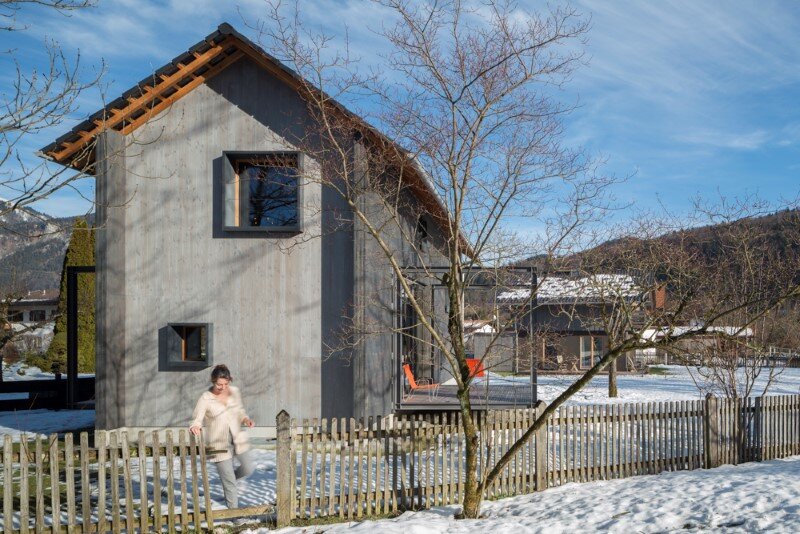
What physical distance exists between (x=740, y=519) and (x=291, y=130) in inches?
372

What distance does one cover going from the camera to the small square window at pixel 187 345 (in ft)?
Result: 39.2

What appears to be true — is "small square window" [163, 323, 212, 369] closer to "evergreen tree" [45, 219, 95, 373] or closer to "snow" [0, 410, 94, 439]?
"snow" [0, 410, 94, 439]

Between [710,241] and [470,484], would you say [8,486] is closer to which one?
[470,484]

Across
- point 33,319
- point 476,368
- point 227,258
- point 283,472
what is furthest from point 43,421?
point 33,319

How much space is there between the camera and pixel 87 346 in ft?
96.8

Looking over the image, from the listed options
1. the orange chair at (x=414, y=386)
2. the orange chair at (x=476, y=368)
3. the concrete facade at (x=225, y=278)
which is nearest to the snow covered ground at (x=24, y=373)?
the concrete facade at (x=225, y=278)

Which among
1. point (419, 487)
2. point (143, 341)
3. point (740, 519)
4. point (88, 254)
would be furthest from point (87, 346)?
point (740, 519)

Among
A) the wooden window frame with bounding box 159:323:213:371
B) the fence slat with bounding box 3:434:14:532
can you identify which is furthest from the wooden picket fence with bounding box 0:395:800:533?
the wooden window frame with bounding box 159:323:213:371

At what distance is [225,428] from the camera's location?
308 inches

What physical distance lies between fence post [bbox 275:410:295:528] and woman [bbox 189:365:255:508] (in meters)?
0.43

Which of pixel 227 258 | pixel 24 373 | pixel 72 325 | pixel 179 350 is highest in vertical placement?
pixel 227 258

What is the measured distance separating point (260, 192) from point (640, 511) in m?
8.60

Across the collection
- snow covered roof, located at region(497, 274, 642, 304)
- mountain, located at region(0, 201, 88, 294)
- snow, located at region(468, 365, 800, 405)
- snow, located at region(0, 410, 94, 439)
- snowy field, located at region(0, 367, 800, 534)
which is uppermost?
mountain, located at region(0, 201, 88, 294)

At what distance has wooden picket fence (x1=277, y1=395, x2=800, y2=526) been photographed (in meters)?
7.88
